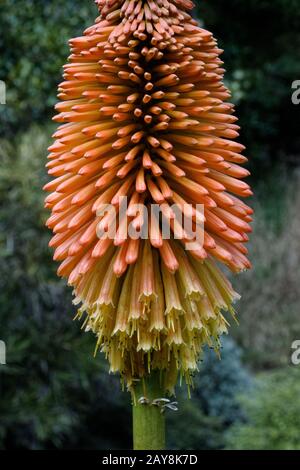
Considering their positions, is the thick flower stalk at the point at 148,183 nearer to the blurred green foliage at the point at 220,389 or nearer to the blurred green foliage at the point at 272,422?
the blurred green foliage at the point at 272,422

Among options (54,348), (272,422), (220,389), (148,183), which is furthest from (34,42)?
(148,183)

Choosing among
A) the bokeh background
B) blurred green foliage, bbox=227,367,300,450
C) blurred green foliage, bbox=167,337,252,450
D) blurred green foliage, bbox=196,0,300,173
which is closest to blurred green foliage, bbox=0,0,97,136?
the bokeh background

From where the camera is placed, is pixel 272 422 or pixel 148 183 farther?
pixel 272 422

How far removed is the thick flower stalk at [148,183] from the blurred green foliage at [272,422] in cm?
317

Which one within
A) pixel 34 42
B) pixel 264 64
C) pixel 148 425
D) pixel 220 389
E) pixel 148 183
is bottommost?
pixel 220 389

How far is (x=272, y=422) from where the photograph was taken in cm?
503

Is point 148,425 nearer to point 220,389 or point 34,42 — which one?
point 220,389

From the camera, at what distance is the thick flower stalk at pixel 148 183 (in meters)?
1.81

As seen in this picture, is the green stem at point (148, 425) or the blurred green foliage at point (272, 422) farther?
the blurred green foliage at point (272, 422)

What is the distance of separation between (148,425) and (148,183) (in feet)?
2.16

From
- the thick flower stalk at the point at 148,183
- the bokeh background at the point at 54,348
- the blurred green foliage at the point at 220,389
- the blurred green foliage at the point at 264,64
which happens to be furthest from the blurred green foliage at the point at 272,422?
the blurred green foliage at the point at 264,64

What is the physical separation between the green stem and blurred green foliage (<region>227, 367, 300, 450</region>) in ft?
10.5

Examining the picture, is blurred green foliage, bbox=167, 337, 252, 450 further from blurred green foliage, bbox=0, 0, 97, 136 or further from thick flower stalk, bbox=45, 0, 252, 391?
thick flower stalk, bbox=45, 0, 252, 391

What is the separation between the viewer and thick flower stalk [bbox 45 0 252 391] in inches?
71.3
